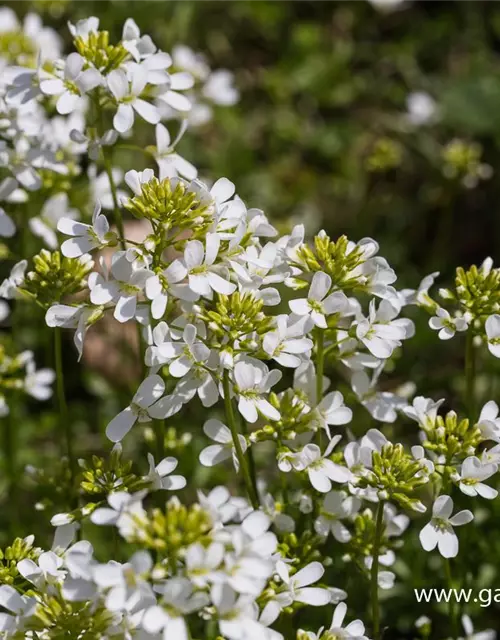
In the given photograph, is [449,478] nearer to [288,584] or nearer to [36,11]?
[288,584]

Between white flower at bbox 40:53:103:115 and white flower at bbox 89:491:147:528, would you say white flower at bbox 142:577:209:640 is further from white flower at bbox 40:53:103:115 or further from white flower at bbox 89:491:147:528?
white flower at bbox 40:53:103:115

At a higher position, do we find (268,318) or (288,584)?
(268,318)

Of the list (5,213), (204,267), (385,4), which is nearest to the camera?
(204,267)

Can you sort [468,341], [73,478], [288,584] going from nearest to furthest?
[288,584]
[468,341]
[73,478]

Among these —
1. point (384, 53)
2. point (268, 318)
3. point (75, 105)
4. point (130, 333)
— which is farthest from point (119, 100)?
point (384, 53)

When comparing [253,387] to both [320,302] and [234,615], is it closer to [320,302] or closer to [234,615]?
[320,302]

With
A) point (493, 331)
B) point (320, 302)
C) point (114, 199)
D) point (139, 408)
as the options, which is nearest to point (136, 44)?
point (114, 199)
